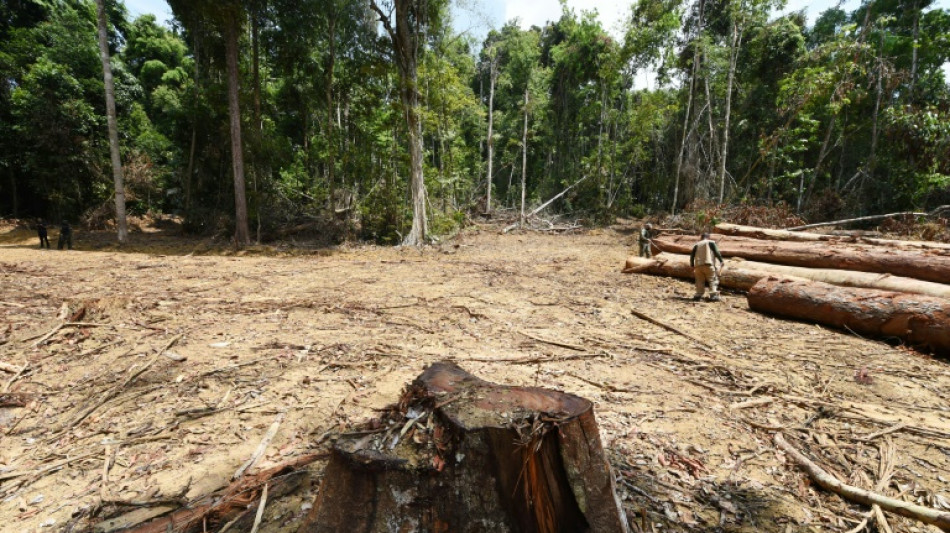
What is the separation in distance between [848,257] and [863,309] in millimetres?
2283

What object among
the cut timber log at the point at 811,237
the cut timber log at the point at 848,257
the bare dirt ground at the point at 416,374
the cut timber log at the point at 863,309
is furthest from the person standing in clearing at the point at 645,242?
the cut timber log at the point at 863,309

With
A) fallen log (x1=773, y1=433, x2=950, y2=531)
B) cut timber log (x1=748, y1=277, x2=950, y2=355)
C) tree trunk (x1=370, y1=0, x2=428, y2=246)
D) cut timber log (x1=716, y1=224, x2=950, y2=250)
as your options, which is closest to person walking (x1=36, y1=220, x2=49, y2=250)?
tree trunk (x1=370, y1=0, x2=428, y2=246)

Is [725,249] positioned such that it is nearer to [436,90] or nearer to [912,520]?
[912,520]

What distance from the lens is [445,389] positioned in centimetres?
189

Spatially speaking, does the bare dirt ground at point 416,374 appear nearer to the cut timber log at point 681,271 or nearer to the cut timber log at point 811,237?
the cut timber log at point 681,271

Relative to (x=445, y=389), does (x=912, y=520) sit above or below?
below

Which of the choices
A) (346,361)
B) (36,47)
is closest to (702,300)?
(346,361)

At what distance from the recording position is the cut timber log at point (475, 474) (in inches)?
60.0

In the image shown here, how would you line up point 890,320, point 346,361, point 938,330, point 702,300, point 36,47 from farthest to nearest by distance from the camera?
point 36,47 < point 702,300 < point 890,320 < point 938,330 < point 346,361

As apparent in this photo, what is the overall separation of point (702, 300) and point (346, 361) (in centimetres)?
679

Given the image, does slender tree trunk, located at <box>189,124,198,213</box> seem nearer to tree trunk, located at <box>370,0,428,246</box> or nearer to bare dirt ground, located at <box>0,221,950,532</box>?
tree trunk, located at <box>370,0,428,246</box>

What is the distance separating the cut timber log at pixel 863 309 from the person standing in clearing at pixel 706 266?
2.65 feet

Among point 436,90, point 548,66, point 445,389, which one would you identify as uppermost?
point 548,66

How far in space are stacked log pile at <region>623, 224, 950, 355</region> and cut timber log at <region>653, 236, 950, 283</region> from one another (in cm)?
1
